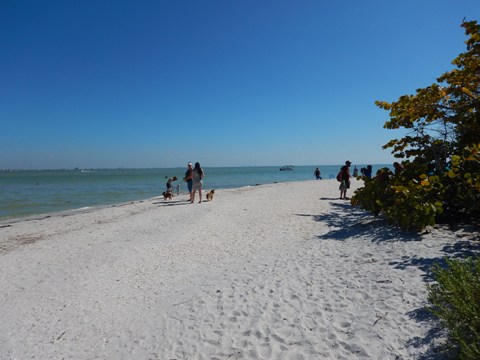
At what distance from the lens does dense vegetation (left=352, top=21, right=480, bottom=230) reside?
662 cm

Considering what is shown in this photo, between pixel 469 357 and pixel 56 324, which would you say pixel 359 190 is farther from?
pixel 56 324

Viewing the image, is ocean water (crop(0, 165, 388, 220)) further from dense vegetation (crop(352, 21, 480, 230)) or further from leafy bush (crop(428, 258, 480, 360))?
leafy bush (crop(428, 258, 480, 360))

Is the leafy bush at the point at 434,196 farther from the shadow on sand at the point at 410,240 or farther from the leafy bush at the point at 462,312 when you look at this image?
the leafy bush at the point at 462,312

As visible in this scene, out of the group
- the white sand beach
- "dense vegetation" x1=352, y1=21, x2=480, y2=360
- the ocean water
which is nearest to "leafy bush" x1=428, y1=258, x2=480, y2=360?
the white sand beach

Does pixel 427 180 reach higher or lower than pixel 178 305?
higher

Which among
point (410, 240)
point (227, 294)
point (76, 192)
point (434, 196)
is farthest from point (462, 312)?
point (76, 192)

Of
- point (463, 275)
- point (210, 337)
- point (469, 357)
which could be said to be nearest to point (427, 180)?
point (463, 275)

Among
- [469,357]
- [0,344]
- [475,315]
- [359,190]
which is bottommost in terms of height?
[0,344]

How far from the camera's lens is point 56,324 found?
14.7ft

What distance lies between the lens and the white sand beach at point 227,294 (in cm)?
363

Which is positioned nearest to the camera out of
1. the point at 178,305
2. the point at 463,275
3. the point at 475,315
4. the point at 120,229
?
A: the point at 475,315

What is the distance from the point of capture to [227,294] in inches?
196

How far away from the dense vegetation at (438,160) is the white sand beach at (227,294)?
2.18 feet

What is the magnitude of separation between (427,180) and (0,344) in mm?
8464
